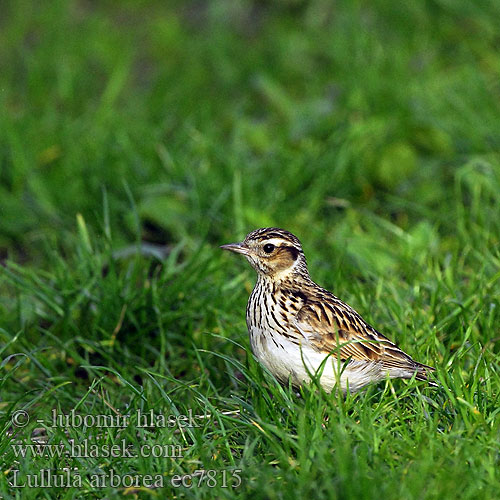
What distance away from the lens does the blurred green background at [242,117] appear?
7363 mm


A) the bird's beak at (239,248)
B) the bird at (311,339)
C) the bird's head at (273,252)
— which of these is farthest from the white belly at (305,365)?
the bird's beak at (239,248)

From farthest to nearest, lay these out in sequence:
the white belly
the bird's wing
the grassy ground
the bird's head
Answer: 1. the bird's head
2. the bird's wing
3. the white belly
4. the grassy ground

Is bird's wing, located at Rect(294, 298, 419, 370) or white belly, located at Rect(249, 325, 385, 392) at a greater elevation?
bird's wing, located at Rect(294, 298, 419, 370)

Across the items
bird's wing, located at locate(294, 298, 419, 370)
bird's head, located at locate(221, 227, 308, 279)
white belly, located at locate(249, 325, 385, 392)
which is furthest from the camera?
bird's head, located at locate(221, 227, 308, 279)

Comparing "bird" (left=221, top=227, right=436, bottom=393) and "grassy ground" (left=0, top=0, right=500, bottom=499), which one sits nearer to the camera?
"grassy ground" (left=0, top=0, right=500, bottom=499)

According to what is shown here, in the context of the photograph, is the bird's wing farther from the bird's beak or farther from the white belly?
the bird's beak

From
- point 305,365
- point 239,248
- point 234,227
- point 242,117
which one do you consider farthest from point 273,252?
point 242,117

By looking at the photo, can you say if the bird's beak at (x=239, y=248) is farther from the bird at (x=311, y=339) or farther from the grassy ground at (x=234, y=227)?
the grassy ground at (x=234, y=227)

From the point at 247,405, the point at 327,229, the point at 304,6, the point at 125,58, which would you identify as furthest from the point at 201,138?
the point at 247,405

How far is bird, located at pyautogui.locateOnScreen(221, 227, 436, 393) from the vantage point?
177 inches

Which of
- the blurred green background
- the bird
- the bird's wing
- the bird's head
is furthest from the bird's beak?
the blurred green background

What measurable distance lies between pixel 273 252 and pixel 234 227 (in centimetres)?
195

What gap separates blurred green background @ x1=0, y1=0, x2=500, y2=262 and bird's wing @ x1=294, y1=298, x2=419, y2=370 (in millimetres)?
1816

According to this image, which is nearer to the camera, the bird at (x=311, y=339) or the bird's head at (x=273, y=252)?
the bird at (x=311, y=339)
